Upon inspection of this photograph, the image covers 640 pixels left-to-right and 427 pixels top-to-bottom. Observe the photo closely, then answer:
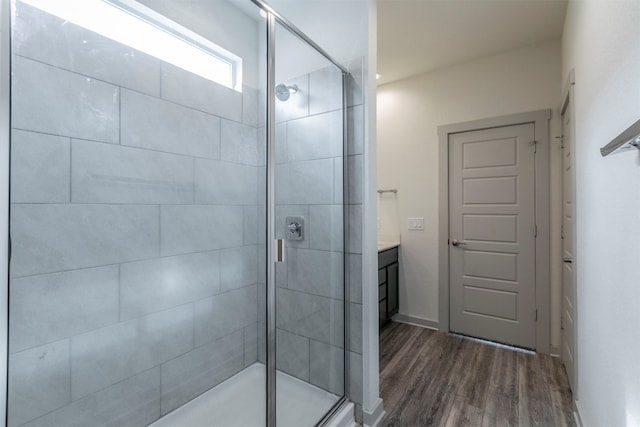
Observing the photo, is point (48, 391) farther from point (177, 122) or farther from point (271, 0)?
point (271, 0)

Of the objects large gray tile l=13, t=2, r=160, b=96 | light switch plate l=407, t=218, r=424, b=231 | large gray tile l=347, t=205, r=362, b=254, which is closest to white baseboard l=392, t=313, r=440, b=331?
light switch plate l=407, t=218, r=424, b=231

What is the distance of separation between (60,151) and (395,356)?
2.66 m

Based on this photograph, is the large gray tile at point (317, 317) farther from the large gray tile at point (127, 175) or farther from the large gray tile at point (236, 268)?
the large gray tile at point (127, 175)

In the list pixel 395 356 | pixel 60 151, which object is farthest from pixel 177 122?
pixel 395 356

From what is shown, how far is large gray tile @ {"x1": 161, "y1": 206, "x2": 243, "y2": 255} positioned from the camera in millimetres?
1728

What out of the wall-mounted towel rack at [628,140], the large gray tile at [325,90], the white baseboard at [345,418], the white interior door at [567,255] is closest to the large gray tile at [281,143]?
the large gray tile at [325,90]

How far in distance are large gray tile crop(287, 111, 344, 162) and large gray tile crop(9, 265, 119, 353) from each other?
117cm

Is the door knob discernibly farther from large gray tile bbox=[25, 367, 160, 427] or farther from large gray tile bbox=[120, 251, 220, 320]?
large gray tile bbox=[25, 367, 160, 427]

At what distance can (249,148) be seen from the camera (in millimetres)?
1966

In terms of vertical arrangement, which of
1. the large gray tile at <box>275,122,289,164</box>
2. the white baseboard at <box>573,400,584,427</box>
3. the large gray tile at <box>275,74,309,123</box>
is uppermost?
the large gray tile at <box>275,74,309,123</box>

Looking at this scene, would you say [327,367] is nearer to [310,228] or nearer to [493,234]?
[310,228]

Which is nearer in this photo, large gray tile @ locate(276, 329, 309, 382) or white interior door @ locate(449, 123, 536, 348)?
large gray tile @ locate(276, 329, 309, 382)

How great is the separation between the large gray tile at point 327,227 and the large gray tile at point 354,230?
1.9 inches

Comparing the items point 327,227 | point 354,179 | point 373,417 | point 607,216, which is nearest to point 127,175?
point 327,227
